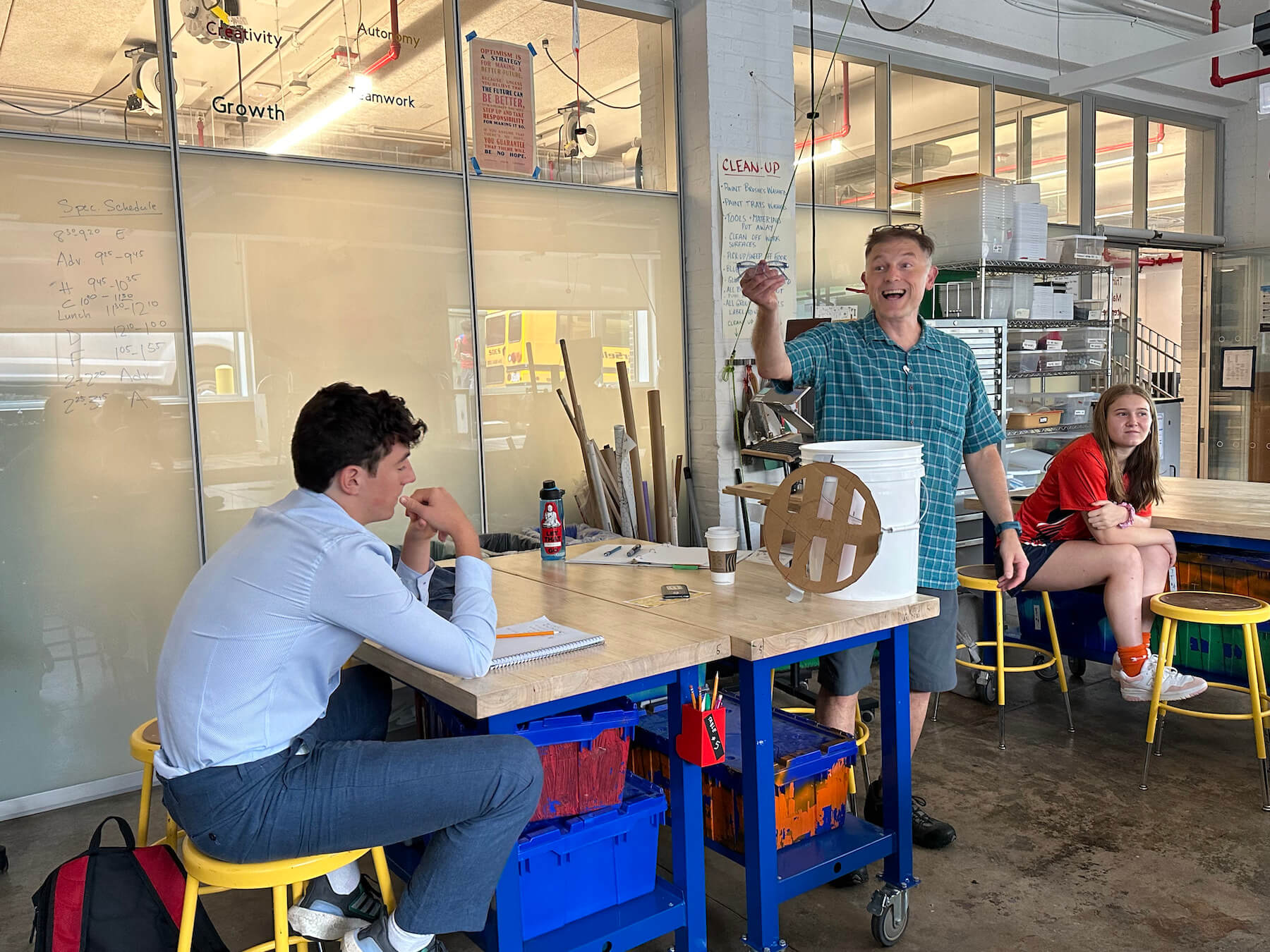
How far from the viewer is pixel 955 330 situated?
5.25 meters

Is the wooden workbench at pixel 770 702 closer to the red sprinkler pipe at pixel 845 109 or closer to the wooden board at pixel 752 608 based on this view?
the wooden board at pixel 752 608

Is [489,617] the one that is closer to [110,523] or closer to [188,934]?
[188,934]

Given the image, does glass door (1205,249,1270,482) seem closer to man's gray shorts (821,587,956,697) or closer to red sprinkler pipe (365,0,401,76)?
man's gray shorts (821,587,956,697)

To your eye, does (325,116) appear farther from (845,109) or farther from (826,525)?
(845,109)

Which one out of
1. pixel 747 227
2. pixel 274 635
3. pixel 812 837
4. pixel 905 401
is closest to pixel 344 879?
pixel 274 635

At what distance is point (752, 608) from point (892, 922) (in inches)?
33.5

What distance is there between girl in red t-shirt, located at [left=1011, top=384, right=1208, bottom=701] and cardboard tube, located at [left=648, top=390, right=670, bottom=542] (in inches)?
65.3

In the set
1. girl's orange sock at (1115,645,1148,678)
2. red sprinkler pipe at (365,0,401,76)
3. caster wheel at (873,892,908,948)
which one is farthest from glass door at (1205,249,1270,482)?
caster wheel at (873,892,908,948)

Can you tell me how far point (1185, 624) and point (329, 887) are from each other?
3.26 meters

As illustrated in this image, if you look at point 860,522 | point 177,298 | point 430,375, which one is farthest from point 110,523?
point 860,522

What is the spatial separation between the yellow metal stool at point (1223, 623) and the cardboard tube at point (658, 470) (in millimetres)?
2156

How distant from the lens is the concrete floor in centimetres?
246

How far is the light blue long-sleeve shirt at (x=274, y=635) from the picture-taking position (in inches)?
69.6

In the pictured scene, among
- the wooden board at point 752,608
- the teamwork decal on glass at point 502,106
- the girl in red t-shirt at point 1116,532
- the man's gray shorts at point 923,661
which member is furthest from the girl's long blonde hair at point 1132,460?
the teamwork decal on glass at point 502,106
